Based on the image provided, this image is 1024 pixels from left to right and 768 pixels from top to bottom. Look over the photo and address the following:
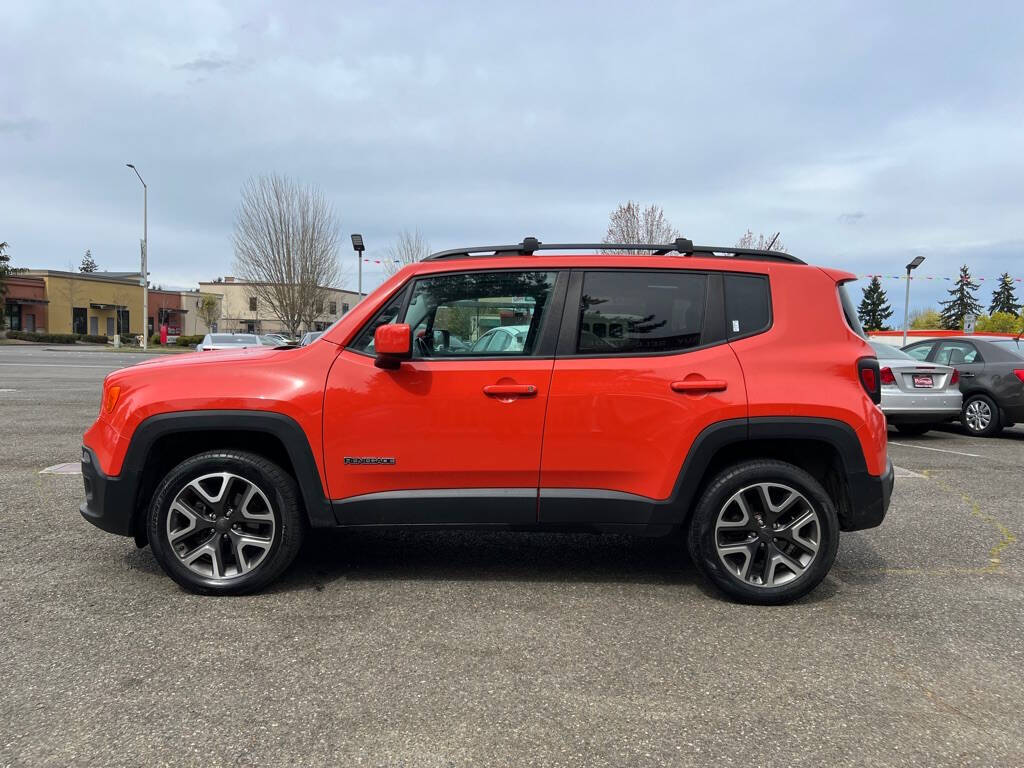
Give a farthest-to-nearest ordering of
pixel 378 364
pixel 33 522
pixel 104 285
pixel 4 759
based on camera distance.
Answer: pixel 104 285
pixel 33 522
pixel 378 364
pixel 4 759

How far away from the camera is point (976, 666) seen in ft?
10.2

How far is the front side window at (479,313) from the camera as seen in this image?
3771 mm

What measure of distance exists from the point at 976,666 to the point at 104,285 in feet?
231

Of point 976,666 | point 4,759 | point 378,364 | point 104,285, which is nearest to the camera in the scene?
point 4,759

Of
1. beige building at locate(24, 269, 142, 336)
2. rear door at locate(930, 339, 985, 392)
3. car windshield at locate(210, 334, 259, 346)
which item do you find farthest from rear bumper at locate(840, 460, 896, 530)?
beige building at locate(24, 269, 142, 336)

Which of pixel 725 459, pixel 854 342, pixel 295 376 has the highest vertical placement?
pixel 854 342

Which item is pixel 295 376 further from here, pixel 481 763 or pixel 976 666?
pixel 976 666

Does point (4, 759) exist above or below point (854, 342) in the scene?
below

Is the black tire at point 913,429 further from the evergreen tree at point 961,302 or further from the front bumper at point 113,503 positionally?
the evergreen tree at point 961,302

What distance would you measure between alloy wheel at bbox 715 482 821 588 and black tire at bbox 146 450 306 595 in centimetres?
219

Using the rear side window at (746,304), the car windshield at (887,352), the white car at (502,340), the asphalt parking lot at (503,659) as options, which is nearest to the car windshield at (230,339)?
the car windshield at (887,352)

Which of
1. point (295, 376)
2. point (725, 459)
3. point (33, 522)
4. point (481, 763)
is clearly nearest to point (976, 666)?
point (725, 459)

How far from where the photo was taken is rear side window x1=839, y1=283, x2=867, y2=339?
12.8 feet

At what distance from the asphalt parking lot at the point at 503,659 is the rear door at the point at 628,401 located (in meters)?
0.59
